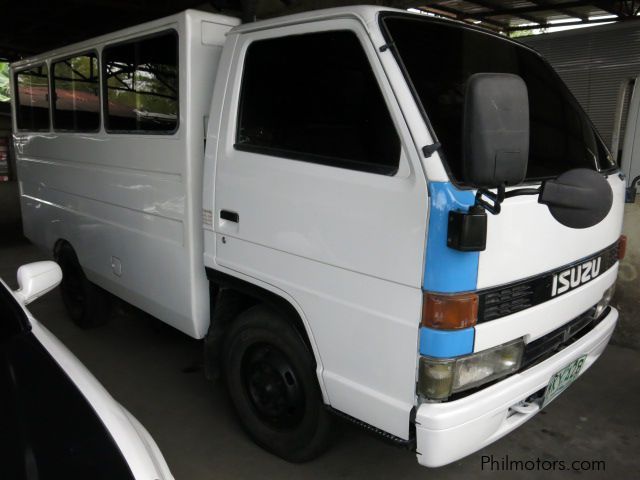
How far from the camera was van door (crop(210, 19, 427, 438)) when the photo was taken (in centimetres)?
201

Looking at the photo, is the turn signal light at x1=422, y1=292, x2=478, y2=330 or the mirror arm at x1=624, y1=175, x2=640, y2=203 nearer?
the turn signal light at x1=422, y1=292, x2=478, y2=330

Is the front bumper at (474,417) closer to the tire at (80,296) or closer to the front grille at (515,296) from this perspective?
the front grille at (515,296)

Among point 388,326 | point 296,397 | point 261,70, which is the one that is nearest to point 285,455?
point 296,397

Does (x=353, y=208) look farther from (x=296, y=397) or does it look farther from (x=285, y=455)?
(x=285, y=455)

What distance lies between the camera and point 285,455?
2738 millimetres

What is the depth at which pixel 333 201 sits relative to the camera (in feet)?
7.20

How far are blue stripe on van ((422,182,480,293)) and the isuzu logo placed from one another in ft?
1.93

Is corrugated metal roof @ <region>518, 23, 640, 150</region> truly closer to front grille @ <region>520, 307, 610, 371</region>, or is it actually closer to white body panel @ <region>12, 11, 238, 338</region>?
front grille @ <region>520, 307, 610, 371</region>

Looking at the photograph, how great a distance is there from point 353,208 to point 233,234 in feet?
2.55

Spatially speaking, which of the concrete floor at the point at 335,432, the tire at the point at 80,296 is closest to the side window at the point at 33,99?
the tire at the point at 80,296

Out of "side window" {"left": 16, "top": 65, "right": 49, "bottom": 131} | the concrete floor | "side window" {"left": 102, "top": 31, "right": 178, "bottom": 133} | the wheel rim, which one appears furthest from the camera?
"side window" {"left": 16, "top": 65, "right": 49, "bottom": 131}

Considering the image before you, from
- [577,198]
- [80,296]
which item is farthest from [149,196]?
[577,198]

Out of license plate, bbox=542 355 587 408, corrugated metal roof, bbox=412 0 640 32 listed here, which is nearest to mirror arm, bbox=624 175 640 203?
license plate, bbox=542 355 587 408

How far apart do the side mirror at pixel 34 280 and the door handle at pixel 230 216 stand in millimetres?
821
